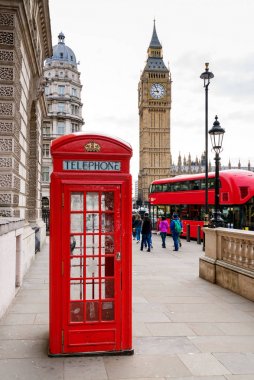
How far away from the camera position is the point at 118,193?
16.3 ft

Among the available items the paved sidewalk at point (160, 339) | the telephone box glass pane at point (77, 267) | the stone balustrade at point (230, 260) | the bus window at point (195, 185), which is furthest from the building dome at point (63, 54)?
the telephone box glass pane at point (77, 267)

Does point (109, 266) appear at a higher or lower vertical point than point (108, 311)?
higher

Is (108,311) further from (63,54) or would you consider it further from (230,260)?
(63,54)

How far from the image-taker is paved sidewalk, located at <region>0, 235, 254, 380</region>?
14.5ft

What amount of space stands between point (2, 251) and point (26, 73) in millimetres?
6187

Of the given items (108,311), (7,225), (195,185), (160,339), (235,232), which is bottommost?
(160,339)

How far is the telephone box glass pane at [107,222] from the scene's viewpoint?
4938mm

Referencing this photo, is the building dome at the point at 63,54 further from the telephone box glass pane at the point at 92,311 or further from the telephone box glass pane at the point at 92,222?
the telephone box glass pane at the point at 92,311

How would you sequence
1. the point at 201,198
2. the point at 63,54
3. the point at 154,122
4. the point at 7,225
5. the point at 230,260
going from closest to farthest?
the point at 7,225 → the point at 230,260 → the point at 201,198 → the point at 63,54 → the point at 154,122

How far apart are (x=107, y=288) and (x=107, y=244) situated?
0.49 m

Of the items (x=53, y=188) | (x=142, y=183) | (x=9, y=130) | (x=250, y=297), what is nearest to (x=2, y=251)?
(x=53, y=188)

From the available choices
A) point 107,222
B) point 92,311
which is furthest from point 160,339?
point 107,222

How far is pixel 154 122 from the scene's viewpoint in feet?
359

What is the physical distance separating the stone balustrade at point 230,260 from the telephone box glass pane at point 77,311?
3.94m
